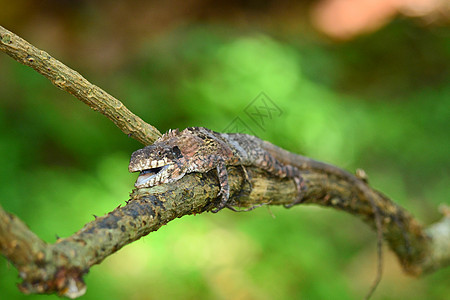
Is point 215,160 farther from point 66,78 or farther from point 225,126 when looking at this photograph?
point 225,126

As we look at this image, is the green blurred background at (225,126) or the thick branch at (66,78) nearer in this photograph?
the thick branch at (66,78)

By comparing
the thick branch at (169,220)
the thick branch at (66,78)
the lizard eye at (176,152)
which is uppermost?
the thick branch at (66,78)

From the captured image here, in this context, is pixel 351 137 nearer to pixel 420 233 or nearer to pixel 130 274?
pixel 420 233

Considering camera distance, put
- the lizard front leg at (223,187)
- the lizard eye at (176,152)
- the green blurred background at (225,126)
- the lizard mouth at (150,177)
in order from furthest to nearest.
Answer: the green blurred background at (225,126)
the lizard eye at (176,152)
the lizard front leg at (223,187)
the lizard mouth at (150,177)

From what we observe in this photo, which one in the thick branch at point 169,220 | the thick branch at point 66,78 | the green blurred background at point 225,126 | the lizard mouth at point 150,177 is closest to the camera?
the thick branch at point 169,220

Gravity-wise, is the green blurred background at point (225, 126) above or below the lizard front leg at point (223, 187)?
above

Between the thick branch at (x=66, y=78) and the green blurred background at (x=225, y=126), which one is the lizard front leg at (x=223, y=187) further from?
Result: the green blurred background at (x=225, y=126)

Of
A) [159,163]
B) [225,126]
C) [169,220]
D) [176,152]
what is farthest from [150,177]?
[225,126]

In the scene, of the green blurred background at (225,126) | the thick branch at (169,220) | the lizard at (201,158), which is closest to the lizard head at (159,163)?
the lizard at (201,158)
